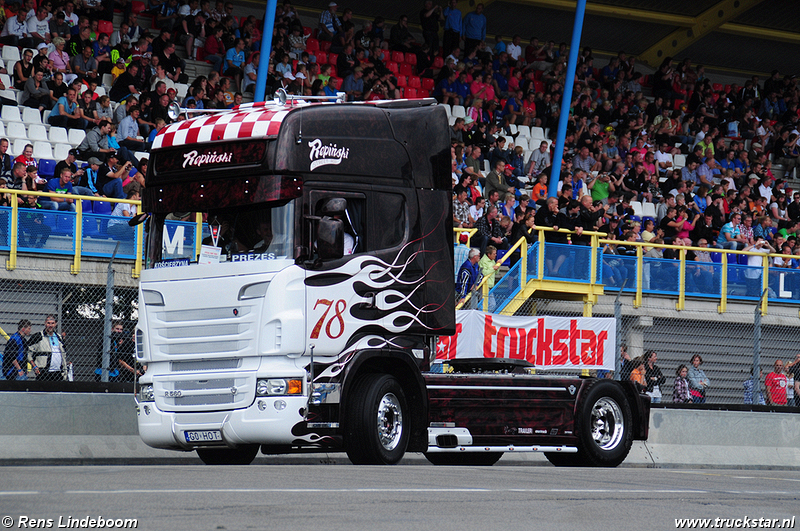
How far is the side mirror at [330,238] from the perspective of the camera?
1075 centimetres

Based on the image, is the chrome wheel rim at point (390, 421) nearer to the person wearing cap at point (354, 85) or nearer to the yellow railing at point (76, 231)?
the yellow railing at point (76, 231)

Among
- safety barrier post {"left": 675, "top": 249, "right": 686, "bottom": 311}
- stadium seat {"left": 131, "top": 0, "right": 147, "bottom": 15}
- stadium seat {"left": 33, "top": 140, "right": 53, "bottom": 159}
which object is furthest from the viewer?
stadium seat {"left": 131, "top": 0, "right": 147, "bottom": 15}

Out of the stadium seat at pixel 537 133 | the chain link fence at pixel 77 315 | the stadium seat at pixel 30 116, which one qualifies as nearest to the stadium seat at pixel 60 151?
the stadium seat at pixel 30 116

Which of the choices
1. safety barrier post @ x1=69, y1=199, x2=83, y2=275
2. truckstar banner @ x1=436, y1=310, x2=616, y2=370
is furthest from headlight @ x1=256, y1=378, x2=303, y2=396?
safety barrier post @ x1=69, y1=199, x2=83, y2=275

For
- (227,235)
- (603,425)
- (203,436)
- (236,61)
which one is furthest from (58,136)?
(603,425)

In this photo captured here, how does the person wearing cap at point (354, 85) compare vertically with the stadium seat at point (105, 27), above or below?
below

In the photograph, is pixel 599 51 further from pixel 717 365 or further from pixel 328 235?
pixel 328 235

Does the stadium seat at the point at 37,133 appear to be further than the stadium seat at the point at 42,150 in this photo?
Yes

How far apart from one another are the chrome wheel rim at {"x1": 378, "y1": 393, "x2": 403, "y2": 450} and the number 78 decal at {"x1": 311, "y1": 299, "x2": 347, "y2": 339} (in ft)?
2.98

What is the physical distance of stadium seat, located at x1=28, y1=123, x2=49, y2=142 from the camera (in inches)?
775

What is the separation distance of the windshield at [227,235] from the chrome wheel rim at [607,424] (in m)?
4.99

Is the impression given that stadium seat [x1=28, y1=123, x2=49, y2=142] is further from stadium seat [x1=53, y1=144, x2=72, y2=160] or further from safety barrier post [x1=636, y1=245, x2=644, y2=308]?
safety barrier post [x1=636, y1=245, x2=644, y2=308]

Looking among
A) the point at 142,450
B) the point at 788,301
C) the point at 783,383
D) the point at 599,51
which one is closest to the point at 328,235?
the point at 142,450

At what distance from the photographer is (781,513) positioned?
791cm
